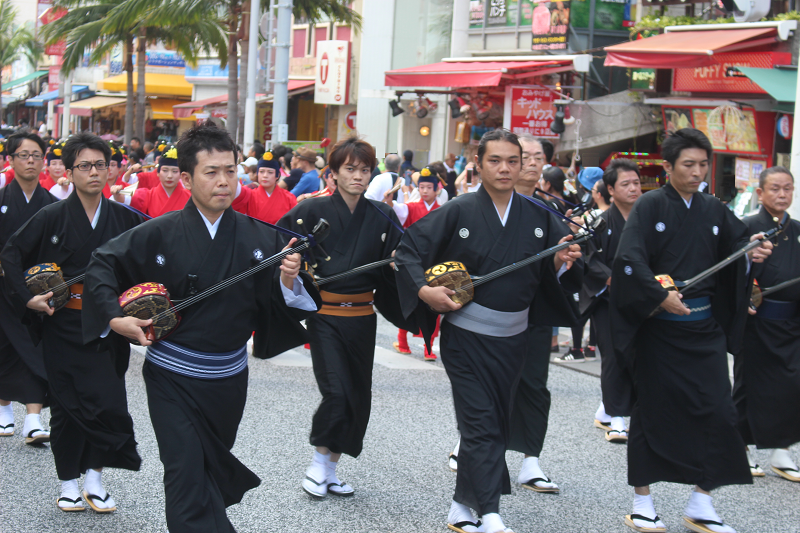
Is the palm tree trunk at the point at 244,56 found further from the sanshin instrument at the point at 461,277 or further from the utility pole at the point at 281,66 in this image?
the sanshin instrument at the point at 461,277

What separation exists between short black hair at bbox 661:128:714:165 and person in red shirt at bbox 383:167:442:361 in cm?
348

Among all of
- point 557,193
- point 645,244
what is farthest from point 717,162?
point 645,244

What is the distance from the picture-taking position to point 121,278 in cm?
346

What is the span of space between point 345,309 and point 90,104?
119ft

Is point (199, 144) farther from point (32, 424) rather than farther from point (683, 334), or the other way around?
point (32, 424)

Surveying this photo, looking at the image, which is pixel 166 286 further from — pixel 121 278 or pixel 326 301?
pixel 326 301

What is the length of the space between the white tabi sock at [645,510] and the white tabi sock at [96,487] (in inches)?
103

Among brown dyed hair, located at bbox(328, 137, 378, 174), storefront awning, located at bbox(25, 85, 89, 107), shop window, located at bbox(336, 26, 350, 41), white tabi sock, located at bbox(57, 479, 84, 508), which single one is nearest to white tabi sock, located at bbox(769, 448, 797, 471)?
brown dyed hair, located at bbox(328, 137, 378, 174)

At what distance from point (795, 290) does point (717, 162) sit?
8.10 m

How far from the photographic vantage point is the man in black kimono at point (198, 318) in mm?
3297

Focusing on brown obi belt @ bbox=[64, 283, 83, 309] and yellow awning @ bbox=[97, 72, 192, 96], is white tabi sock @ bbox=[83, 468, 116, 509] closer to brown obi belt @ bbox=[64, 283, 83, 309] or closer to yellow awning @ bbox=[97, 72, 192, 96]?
brown obi belt @ bbox=[64, 283, 83, 309]

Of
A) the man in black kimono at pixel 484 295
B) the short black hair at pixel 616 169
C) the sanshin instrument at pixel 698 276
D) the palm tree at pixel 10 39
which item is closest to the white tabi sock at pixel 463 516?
the man in black kimono at pixel 484 295

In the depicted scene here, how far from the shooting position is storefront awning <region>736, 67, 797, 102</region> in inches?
383

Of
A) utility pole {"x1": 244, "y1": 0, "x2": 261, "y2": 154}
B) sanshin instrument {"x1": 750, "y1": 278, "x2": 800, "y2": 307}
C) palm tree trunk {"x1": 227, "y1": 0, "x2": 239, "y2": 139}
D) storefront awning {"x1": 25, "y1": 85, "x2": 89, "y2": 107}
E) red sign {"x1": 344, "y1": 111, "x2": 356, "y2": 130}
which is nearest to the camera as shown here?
sanshin instrument {"x1": 750, "y1": 278, "x2": 800, "y2": 307}
